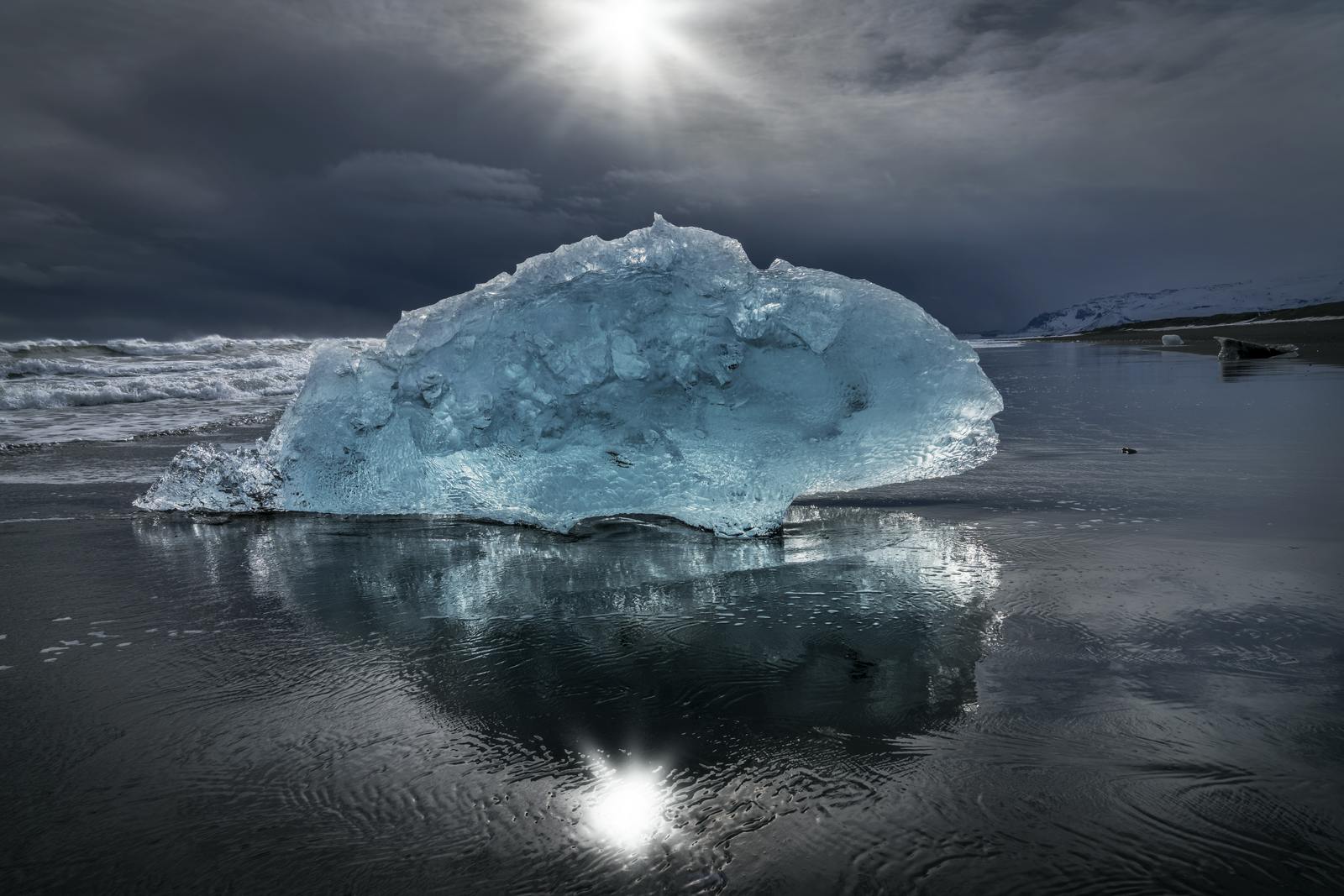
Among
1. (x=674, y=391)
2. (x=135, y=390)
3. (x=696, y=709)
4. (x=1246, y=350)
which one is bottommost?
(x=696, y=709)

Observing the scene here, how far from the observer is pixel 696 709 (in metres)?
2.37

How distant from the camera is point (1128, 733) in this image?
7.05ft

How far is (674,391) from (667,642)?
95.7 inches

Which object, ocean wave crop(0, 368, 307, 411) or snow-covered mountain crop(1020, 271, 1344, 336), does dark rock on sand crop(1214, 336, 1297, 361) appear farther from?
snow-covered mountain crop(1020, 271, 1344, 336)

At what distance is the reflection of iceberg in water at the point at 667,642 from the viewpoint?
2.02 meters

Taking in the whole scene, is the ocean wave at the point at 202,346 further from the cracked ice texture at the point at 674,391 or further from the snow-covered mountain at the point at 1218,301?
the snow-covered mountain at the point at 1218,301

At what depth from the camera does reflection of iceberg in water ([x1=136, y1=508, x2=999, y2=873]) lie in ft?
6.62

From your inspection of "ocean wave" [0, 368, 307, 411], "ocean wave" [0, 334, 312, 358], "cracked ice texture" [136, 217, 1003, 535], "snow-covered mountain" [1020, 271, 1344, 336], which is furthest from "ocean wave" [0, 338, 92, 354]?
"snow-covered mountain" [1020, 271, 1344, 336]

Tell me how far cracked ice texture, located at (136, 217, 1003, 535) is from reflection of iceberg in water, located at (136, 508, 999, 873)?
32 centimetres

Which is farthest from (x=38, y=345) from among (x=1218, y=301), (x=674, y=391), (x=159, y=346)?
(x=1218, y=301)

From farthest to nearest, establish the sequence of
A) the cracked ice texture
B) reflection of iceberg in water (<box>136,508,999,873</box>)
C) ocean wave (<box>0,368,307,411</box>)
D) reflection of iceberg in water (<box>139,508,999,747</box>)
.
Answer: ocean wave (<box>0,368,307,411</box>) → the cracked ice texture → reflection of iceberg in water (<box>139,508,999,747</box>) → reflection of iceberg in water (<box>136,508,999,873</box>)

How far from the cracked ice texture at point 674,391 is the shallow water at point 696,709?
437mm

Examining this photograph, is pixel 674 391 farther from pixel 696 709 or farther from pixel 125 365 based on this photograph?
pixel 125 365

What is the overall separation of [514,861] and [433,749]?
1.88ft
